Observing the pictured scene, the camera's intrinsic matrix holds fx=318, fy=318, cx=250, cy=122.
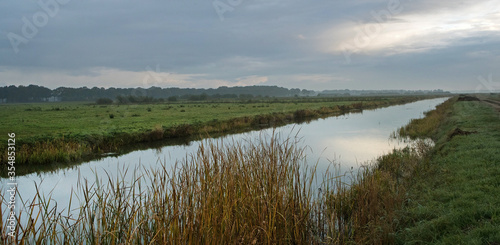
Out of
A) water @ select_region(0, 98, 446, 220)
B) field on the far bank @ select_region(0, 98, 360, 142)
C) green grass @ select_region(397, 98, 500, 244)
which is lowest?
water @ select_region(0, 98, 446, 220)

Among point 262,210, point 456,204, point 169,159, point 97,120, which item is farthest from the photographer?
point 97,120

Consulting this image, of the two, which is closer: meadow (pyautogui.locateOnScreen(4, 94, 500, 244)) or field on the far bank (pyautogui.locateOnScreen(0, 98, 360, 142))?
meadow (pyautogui.locateOnScreen(4, 94, 500, 244))

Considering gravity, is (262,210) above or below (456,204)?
above

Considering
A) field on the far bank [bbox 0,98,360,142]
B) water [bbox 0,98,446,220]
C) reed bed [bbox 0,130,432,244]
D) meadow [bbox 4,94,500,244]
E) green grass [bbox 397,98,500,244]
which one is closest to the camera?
reed bed [bbox 0,130,432,244]

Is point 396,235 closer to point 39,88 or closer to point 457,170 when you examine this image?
point 457,170

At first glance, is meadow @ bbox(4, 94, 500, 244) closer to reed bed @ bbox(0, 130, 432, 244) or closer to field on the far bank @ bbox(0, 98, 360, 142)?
reed bed @ bbox(0, 130, 432, 244)

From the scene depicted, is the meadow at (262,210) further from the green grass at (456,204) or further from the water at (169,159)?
the water at (169,159)

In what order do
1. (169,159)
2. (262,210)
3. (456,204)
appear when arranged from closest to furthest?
(262,210) → (456,204) → (169,159)

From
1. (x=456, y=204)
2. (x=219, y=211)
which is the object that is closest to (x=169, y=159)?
(x=219, y=211)

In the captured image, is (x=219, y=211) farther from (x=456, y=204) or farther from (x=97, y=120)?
(x=97, y=120)

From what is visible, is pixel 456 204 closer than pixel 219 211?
No

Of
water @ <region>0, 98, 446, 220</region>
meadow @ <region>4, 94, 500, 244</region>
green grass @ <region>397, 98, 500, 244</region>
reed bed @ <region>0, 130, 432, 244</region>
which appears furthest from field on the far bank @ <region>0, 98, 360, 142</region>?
green grass @ <region>397, 98, 500, 244</region>

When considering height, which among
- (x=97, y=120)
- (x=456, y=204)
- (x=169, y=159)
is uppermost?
(x=97, y=120)

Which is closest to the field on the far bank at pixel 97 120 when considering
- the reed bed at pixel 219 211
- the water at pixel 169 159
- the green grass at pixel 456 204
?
the water at pixel 169 159
